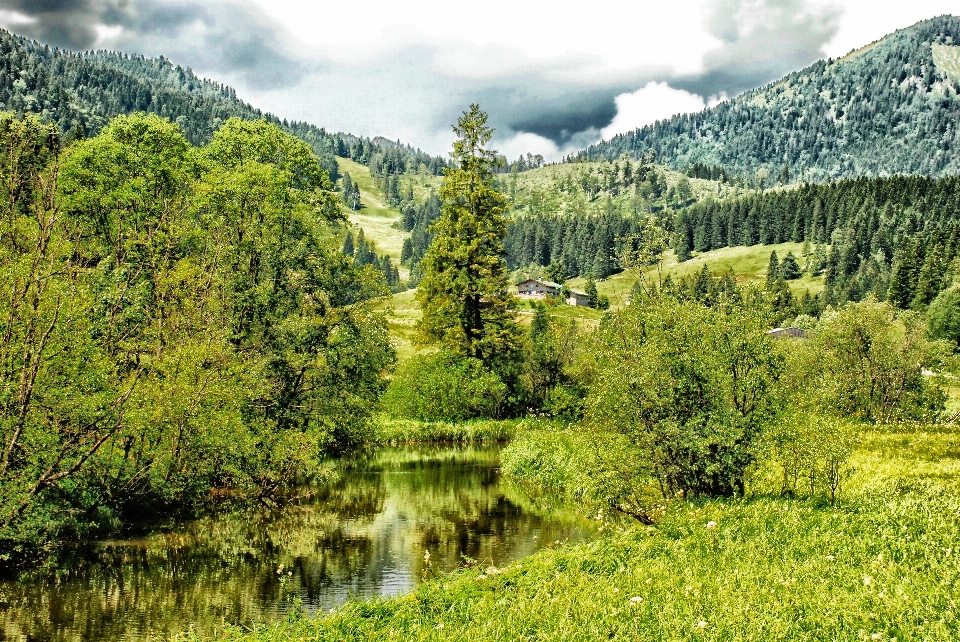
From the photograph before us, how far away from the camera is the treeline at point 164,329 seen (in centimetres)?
1714

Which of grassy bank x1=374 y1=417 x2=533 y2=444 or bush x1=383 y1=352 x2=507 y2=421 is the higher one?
bush x1=383 y1=352 x2=507 y2=421

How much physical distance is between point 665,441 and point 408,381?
45.3m

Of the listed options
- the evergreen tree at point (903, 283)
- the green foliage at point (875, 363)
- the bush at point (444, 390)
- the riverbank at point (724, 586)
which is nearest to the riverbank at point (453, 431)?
the bush at point (444, 390)

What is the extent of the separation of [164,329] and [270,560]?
9354 mm

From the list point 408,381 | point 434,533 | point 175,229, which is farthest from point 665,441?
point 408,381

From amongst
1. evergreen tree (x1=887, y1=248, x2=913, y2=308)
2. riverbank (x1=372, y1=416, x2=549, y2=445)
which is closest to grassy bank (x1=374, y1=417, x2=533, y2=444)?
riverbank (x1=372, y1=416, x2=549, y2=445)

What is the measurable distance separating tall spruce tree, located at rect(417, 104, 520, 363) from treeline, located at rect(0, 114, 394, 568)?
509 inches

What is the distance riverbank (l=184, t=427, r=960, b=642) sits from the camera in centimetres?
834

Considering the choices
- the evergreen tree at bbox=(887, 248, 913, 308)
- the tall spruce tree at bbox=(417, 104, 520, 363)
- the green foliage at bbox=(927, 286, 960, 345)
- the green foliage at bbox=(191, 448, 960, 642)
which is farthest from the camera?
the evergreen tree at bbox=(887, 248, 913, 308)

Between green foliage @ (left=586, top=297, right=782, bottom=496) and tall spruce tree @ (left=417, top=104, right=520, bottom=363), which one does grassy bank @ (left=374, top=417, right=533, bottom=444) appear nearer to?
tall spruce tree @ (left=417, top=104, right=520, bottom=363)

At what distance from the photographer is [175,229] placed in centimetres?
2791

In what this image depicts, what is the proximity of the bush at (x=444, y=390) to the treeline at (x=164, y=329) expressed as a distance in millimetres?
16627

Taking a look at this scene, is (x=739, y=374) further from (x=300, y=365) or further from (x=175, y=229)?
(x=175, y=229)

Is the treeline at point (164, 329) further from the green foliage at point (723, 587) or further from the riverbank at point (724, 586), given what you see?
the riverbank at point (724, 586)
